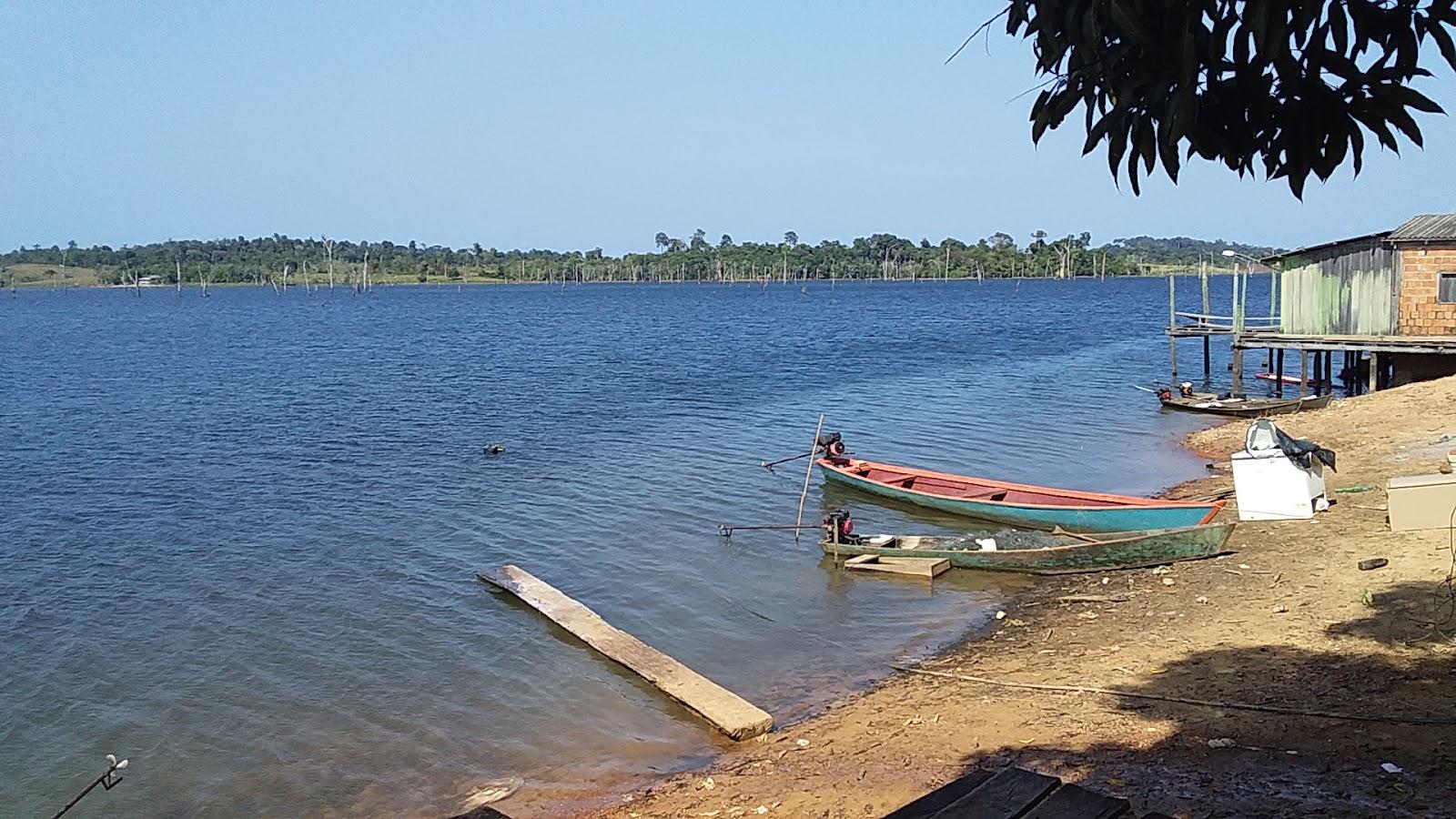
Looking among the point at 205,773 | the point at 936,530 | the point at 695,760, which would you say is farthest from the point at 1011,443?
the point at 205,773

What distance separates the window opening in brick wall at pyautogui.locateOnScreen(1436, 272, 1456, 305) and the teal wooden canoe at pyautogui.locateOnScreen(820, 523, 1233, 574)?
17.1 meters

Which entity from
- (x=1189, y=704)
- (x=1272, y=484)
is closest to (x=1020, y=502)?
(x=1272, y=484)

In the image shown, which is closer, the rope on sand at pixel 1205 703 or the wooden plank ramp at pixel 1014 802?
the wooden plank ramp at pixel 1014 802

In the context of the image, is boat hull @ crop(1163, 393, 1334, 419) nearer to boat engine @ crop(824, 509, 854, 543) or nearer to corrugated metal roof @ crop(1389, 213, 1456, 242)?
corrugated metal roof @ crop(1389, 213, 1456, 242)

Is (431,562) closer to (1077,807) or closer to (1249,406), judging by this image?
(1077,807)

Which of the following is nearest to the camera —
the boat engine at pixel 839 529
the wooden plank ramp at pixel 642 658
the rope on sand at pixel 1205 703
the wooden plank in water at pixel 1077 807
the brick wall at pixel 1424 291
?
the wooden plank in water at pixel 1077 807

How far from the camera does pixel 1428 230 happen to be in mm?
28547

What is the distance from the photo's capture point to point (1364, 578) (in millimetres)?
12094

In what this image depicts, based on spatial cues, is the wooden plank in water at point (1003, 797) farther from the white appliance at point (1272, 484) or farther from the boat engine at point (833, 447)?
the boat engine at point (833, 447)

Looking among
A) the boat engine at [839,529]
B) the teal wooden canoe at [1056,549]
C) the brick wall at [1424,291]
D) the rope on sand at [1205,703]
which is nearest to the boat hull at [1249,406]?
the brick wall at [1424,291]

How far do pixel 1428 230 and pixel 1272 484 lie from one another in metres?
16.9

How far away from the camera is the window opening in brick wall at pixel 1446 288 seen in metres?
28.3

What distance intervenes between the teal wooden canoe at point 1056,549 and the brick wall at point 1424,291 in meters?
16.9

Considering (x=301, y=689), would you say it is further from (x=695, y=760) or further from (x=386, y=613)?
(x=695, y=760)
